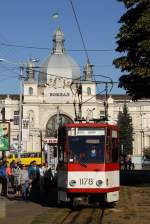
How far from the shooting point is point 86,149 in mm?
23281

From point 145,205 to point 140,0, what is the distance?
11316mm

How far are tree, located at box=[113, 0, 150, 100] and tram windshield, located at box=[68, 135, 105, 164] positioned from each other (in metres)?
9.47

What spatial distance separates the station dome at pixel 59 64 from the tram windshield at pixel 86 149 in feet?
430

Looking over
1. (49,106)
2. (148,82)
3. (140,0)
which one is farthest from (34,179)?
(49,106)

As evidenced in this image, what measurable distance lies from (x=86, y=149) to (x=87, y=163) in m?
0.51

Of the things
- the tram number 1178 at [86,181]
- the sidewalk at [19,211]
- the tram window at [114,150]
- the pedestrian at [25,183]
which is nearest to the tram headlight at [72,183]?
the tram number 1178 at [86,181]

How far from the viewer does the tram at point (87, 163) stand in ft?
75.4

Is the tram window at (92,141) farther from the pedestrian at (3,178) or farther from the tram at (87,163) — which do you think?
the pedestrian at (3,178)

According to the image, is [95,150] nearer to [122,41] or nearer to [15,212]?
[15,212]

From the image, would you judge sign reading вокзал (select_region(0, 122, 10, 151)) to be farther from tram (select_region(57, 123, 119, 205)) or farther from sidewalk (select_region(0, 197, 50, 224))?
tram (select_region(57, 123, 119, 205))

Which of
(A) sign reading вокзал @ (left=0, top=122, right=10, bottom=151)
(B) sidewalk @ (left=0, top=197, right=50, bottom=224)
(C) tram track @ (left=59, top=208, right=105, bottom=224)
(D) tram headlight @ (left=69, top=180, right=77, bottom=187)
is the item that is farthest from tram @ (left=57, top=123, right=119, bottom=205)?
(A) sign reading вокзал @ (left=0, top=122, right=10, bottom=151)

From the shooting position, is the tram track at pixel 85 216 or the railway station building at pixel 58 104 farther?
the railway station building at pixel 58 104

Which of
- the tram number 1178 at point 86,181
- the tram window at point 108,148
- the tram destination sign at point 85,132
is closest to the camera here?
the tram number 1178 at point 86,181

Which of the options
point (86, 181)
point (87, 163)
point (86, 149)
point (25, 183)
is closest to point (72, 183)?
point (86, 181)
